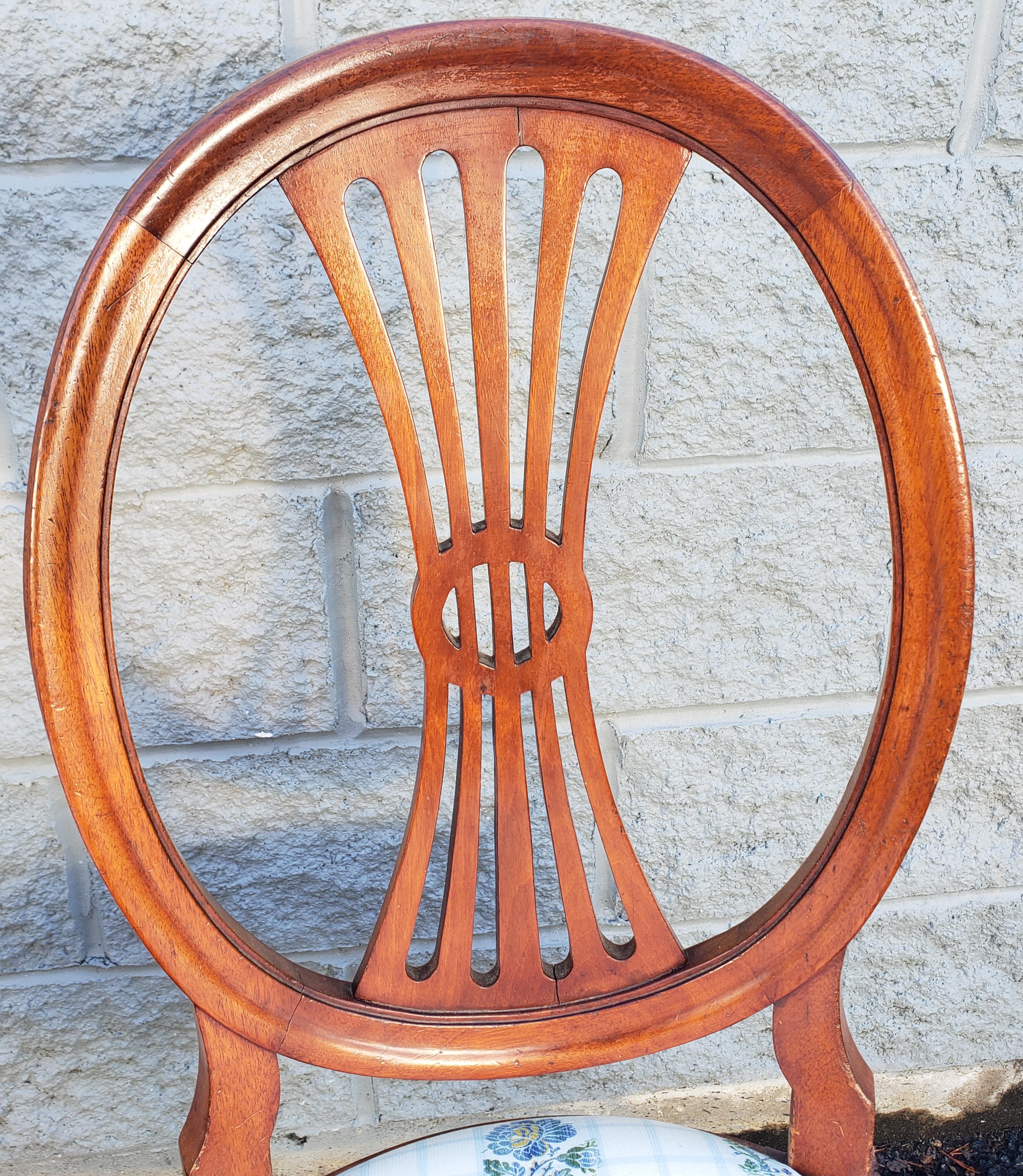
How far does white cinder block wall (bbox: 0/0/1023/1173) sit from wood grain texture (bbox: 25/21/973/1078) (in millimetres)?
239

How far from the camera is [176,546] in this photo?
687mm

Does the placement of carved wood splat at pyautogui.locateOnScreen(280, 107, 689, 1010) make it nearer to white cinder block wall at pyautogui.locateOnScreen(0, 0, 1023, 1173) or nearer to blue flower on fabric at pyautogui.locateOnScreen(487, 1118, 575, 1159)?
blue flower on fabric at pyautogui.locateOnScreen(487, 1118, 575, 1159)

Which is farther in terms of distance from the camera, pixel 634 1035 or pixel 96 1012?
pixel 96 1012

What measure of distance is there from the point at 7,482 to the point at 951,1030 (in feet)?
3.02

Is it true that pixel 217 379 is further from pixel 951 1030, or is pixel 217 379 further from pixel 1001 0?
pixel 951 1030

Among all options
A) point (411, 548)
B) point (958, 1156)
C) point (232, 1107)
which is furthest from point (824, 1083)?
point (958, 1156)

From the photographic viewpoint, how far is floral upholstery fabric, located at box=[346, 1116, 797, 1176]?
19.8 inches

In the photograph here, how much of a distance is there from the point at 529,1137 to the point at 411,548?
0.38 m

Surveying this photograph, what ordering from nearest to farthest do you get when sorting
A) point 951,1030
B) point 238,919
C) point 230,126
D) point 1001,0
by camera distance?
point 230,126
point 1001,0
point 238,919
point 951,1030

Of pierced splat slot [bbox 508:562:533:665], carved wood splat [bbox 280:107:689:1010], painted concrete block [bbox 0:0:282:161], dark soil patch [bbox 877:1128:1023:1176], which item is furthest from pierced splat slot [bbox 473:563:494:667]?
dark soil patch [bbox 877:1128:1023:1176]

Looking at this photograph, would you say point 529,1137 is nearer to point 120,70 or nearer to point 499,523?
point 499,523

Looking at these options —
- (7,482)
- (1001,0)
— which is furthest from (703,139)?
(7,482)

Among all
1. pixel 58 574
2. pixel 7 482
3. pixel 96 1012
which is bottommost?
pixel 96 1012

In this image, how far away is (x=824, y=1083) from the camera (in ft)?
1.69
